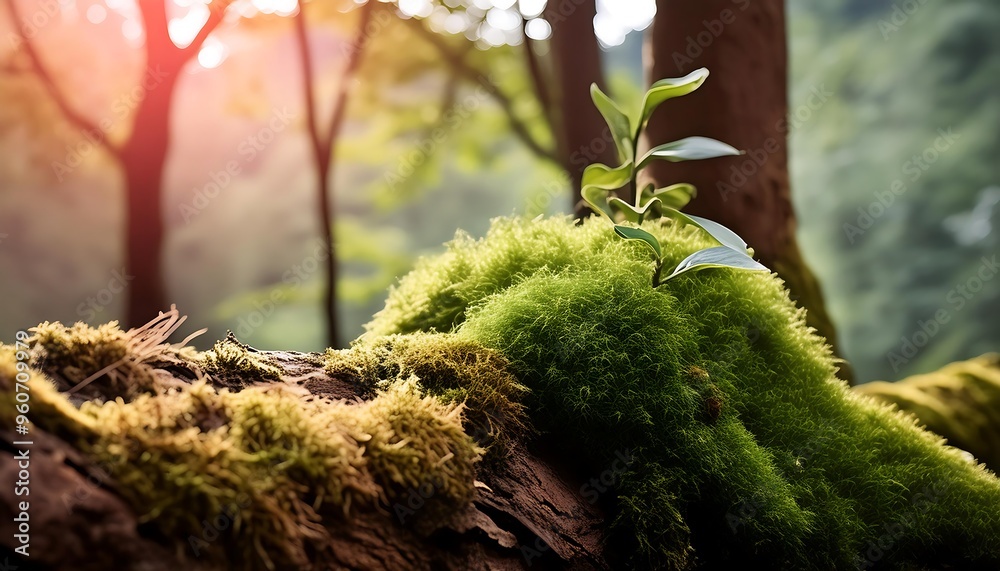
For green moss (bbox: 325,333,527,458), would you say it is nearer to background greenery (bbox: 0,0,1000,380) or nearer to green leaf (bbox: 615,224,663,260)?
green leaf (bbox: 615,224,663,260)

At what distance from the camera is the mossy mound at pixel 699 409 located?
1.50 meters

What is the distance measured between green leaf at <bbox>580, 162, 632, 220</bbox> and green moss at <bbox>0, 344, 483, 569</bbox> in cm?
109

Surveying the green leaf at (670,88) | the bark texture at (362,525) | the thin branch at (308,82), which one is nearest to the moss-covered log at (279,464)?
the bark texture at (362,525)

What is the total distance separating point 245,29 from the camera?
6754 millimetres

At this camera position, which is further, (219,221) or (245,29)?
(219,221)

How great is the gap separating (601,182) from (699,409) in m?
0.89

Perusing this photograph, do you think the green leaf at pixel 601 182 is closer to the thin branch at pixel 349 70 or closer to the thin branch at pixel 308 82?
the thin branch at pixel 308 82

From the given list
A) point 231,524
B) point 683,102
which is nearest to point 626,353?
point 231,524

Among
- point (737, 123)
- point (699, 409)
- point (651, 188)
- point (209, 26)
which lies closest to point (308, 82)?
point (209, 26)

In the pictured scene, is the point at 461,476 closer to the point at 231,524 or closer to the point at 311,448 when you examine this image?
the point at 311,448

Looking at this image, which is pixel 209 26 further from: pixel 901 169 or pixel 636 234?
pixel 901 169

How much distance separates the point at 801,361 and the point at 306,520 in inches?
60.3

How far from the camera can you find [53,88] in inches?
224

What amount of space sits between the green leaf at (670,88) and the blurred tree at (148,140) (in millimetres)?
4834
